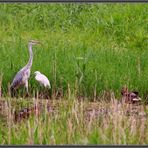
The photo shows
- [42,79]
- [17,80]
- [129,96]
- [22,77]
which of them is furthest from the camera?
[17,80]

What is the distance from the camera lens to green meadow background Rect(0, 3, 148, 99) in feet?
28.6

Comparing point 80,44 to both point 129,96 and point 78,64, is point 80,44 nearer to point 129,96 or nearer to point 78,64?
point 78,64

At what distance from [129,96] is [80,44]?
2.58 metres

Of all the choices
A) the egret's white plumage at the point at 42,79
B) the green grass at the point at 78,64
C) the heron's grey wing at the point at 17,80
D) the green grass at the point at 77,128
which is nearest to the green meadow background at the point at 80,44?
the green grass at the point at 78,64

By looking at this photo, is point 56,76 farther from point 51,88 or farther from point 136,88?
point 136,88

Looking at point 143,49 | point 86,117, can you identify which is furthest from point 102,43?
point 86,117

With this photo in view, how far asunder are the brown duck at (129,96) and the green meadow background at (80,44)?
0.27m

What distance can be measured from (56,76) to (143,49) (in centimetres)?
219

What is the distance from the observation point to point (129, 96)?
7812mm

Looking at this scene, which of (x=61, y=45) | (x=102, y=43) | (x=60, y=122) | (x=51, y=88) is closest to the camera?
(x=60, y=122)

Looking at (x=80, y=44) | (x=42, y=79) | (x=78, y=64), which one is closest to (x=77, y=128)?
(x=42, y=79)

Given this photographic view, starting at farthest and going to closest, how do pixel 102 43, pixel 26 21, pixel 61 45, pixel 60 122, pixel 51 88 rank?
pixel 26 21, pixel 102 43, pixel 61 45, pixel 51 88, pixel 60 122

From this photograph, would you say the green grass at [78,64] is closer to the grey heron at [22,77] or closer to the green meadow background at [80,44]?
the green meadow background at [80,44]

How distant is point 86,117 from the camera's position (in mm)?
7066
